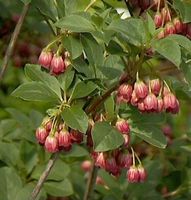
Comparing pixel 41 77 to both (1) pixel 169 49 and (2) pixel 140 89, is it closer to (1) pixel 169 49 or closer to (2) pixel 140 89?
(2) pixel 140 89

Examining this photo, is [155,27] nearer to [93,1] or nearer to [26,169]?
[93,1]

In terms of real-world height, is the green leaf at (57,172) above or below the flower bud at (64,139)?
below

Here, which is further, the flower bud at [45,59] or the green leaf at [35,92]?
the flower bud at [45,59]

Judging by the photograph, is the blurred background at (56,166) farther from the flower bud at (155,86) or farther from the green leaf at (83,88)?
the green leaf at (83,88)

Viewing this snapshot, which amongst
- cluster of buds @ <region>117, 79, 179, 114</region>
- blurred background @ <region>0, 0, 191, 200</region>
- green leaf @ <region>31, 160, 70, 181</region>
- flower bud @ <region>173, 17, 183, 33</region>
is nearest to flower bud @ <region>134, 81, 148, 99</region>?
cluster of buds @ <region>117, 79, 179, 114</region>

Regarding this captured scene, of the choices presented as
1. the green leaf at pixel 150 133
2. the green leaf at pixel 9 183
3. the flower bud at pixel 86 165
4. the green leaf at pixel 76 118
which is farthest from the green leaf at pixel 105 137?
the flower bud at pixel 86 165

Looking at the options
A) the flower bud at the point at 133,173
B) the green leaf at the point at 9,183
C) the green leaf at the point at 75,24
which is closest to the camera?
the green leaf at the point at 75,24
